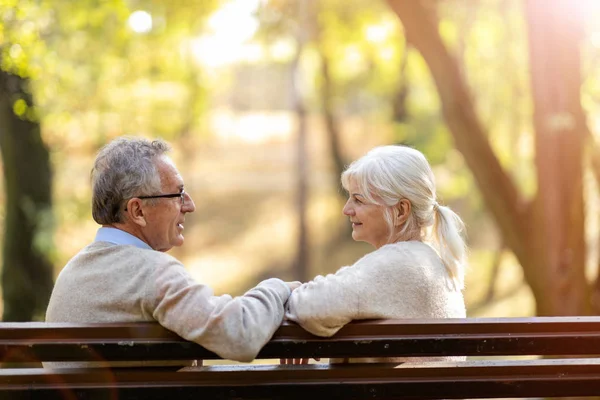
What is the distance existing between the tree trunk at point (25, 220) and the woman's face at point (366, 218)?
724 cm

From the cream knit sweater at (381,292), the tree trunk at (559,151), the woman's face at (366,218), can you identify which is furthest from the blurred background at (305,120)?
the cream knit sweater at (381,292)

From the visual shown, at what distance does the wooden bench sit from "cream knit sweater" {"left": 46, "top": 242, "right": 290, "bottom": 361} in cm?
6

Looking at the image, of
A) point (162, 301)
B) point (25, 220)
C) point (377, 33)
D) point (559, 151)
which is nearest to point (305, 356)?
point (162, 301)

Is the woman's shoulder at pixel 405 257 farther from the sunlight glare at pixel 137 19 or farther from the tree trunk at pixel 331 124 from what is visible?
the tree trunk at pixel 331 124

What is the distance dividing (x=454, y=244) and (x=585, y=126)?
12.9 feet

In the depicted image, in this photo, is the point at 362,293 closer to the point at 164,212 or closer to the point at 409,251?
the point at 409,251

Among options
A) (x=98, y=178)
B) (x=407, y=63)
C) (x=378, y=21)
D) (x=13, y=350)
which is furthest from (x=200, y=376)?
(x=407, y=63)

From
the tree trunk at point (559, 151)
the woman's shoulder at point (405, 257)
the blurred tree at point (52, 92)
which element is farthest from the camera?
the blurred tree at point (52, 92)

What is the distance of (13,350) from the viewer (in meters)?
2.15

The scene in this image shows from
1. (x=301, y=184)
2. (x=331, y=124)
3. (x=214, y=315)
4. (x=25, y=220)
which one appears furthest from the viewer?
(x=301, y=184)

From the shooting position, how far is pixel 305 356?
85.7 inches

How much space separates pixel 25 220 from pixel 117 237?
24.6 ft

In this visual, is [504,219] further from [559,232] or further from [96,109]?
[96,109]

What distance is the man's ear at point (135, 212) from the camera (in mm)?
→ 2480
